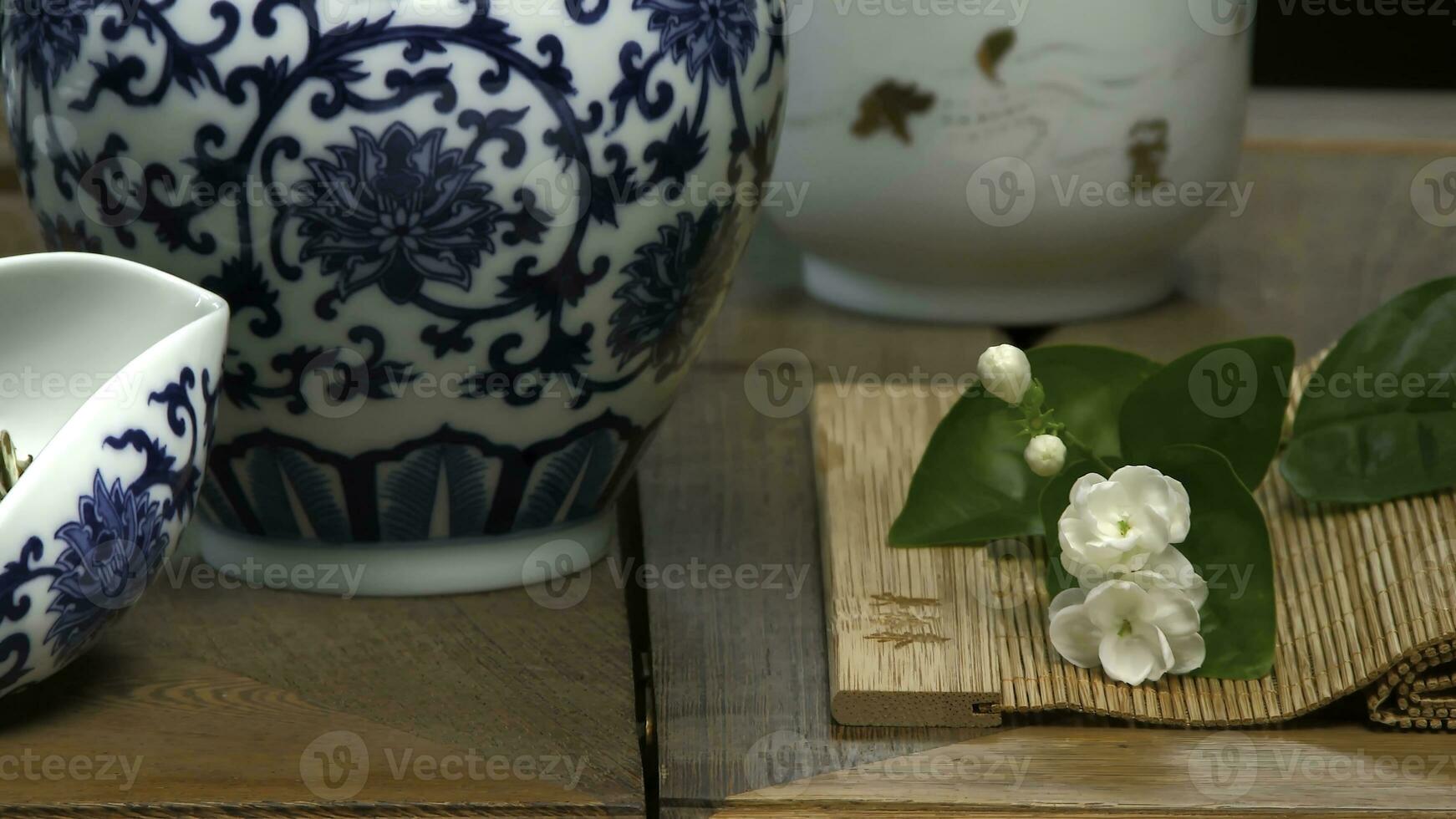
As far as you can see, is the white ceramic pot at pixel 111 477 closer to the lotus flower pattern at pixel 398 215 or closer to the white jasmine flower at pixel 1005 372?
the lotus flower pattern at pixel 398 215

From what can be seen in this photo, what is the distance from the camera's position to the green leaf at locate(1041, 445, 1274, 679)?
1.33ft

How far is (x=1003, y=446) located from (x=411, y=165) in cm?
18

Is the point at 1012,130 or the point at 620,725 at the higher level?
the point at 1012,130

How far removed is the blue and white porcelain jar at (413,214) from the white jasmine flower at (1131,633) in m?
0.14

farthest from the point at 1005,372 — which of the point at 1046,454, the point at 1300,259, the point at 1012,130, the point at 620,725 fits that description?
the point at 1300,259

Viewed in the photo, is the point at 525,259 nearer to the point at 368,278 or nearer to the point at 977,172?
the point at 368,278

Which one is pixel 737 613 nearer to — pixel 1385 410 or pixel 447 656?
pixel 447 656

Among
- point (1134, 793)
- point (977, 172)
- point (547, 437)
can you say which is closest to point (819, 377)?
point (977, 172)

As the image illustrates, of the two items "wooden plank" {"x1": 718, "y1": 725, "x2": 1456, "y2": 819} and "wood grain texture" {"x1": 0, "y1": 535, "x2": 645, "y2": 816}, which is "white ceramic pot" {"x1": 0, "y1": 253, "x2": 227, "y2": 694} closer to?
"wood grain texture" {"x1": 0, "y1": 535, "x2": 645, "y2": 816}

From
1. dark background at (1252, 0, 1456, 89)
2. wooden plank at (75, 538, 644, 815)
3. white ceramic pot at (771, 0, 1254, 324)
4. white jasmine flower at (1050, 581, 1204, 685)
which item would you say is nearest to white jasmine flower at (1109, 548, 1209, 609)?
white jasmine flower at (1050, 581, 1204, 685)

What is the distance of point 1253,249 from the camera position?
850 millimetres

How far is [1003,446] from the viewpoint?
0.47 metres

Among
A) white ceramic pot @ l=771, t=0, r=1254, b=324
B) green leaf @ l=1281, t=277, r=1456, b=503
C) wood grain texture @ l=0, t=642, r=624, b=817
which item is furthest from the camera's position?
white ceramic pot @ l=771, t=0, r=1254, b=324

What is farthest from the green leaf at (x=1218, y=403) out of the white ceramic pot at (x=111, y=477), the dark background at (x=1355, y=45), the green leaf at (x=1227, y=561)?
the dark background at (x=1355, y=45)
